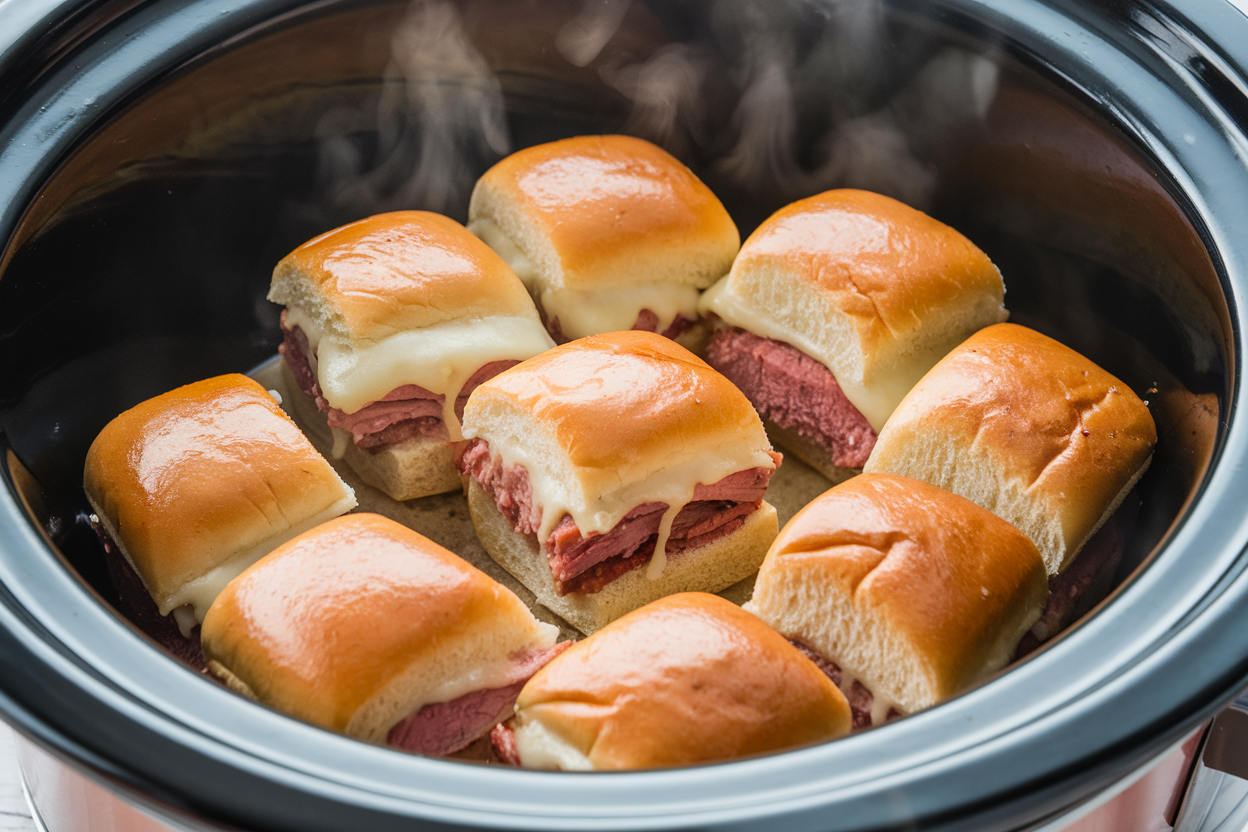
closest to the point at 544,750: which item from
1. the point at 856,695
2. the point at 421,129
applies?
the point at 856,695

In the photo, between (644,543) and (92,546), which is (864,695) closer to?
(644,543)

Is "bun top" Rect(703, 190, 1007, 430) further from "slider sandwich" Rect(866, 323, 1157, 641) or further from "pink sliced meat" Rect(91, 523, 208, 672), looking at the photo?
"pink sliced meat" Rect(91, 523, 208, 672)

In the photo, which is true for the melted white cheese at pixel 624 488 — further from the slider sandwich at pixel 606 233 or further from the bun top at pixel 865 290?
the slider sandwich at pixel 606 233

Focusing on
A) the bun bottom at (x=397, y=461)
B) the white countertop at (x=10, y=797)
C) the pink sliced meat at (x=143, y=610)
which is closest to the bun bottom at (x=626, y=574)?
the bun bottom at (x=397, y=461)

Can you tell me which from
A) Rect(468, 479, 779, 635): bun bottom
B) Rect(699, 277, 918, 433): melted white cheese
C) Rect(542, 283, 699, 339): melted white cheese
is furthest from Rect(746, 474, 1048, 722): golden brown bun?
Rect(542, 283, 699, 339): melted white cheese

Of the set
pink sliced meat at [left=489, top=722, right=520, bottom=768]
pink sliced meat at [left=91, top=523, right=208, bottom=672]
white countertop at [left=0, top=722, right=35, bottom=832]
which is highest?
pink sliced meat at [left=489, top=722, right=520, bottom=768]

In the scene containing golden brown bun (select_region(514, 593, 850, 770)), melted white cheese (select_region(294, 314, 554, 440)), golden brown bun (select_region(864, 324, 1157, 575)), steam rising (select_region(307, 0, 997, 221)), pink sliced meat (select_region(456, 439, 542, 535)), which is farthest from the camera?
steam rising (select_region(307, 0, 997, 221))

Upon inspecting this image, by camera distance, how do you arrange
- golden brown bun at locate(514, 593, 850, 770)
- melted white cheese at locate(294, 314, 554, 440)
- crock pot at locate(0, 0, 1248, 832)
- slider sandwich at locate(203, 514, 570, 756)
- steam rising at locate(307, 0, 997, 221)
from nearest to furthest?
crock pot at locate(0, 0, 1248, 832)
golden brown bun at locate(514, 593, 850, 770)
slider sandwich at locate(203, 514, 570, 756)
melted white cheese at locate(294, 314, 554, 440)
steam rising at locate(307, 0, 997, 221)
